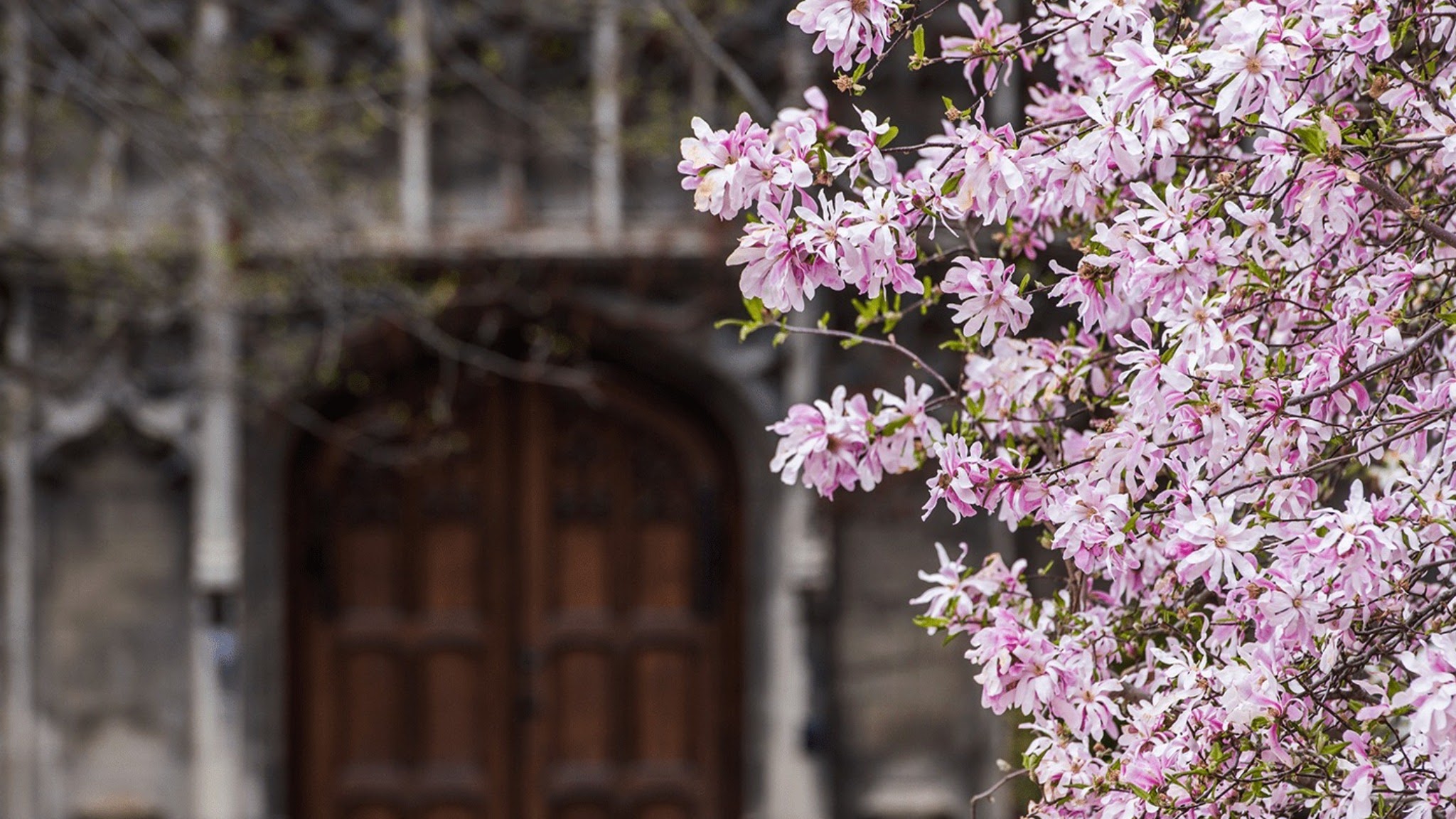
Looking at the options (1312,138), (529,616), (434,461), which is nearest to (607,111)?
(434,461)

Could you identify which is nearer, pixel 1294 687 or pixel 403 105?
pixel 1294 687

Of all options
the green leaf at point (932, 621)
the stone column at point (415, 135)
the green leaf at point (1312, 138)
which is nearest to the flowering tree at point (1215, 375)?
the green leaf at point (1312, 138)

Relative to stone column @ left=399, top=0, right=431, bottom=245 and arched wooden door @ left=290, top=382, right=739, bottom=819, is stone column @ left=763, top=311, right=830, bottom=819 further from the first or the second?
stone column @ left=399, top=0, right=431, bottom=245

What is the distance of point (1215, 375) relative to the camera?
1.63 metres

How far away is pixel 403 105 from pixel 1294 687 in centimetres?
371

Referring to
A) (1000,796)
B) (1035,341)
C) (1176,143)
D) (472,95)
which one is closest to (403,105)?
(472,95)

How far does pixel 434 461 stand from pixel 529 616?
1.98 ft

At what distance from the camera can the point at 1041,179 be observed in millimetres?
1788

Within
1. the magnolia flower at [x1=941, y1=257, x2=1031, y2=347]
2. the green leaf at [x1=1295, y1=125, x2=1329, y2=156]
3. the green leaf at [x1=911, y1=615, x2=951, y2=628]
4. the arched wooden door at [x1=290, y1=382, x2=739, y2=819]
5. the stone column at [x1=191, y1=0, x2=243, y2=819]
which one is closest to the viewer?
the green leaf at [x1=1295, y1=125, x2=1329, y2=156]

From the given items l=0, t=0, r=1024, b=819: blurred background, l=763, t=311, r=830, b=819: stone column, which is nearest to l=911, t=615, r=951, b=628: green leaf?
l=0, t=0, r=1024, b=819: blurred background

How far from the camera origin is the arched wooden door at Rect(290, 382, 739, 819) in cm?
508

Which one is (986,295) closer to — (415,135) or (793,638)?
(793,638)

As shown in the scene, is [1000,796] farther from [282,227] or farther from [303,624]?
[282,227]

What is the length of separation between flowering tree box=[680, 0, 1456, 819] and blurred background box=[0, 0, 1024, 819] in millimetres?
2776
